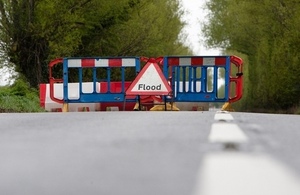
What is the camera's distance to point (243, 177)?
182 cm

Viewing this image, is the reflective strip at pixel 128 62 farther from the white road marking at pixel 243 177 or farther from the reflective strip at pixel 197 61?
the white road marking at pixel 243 177

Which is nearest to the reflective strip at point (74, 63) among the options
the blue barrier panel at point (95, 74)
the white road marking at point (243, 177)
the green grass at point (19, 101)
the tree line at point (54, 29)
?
the blue barrier panel at point (95, 74)

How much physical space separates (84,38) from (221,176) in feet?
67.9

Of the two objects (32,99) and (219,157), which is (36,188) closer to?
(219,157)

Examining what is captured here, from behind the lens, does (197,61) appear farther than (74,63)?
No

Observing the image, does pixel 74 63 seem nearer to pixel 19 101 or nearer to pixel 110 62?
pixel 110 62

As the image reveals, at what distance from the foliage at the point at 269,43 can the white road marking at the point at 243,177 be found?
19.0 m

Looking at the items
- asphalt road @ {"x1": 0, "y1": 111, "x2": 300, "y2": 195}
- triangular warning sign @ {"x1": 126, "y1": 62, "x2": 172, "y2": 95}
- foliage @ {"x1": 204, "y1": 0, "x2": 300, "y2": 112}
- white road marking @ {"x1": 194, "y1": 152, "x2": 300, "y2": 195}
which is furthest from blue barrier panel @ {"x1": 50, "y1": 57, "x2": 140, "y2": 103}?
foliage @ {"x1": 204, "y1": 0, "x2": 300, "y2": 112}

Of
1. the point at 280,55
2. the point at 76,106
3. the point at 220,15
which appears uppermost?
the point at 220,15

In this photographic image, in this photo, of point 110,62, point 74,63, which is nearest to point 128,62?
point 110,62

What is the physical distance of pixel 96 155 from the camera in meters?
2.57

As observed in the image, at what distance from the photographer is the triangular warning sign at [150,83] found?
11.1 m

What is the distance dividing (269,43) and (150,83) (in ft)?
49.5

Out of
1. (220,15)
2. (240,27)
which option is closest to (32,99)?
(240,27)
